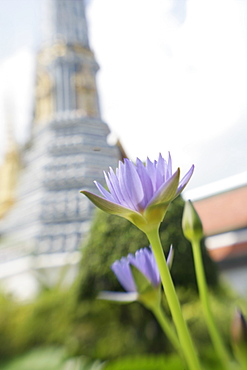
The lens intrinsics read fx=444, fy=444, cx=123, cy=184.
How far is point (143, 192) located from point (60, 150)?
3.63 meters

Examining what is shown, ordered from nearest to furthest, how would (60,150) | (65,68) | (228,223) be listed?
(228,223), (60,150), (65,68)

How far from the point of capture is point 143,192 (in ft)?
0.44

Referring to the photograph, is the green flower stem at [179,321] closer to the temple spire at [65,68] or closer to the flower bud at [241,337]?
the flower bud at [241,337]

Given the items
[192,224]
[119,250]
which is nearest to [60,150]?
[119,250]

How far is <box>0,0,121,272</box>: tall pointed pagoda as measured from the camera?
10.7 ft

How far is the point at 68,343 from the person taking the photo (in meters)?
1.33

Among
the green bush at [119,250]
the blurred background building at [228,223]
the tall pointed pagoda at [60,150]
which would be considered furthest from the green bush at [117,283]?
the tall pointed pagoda at [60,150]

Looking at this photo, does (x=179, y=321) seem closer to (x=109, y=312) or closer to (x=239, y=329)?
(x=239, y=329)

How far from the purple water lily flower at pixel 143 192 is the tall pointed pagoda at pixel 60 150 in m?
3.02

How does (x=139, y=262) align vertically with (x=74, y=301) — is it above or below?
below

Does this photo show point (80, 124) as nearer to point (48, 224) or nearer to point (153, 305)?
point (48, 224)

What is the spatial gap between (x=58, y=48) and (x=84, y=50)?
0.23 metres

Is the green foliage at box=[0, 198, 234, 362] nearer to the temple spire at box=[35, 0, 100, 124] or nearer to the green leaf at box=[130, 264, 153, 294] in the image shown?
the green leaf at box=[130, 264, 153, 294]

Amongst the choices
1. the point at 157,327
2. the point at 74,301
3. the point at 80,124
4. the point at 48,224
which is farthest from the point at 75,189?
the point at 157,327
